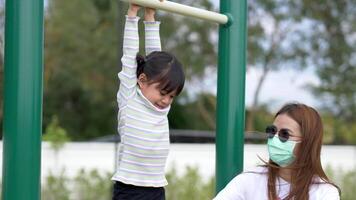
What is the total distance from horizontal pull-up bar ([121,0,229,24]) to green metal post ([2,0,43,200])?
362 mm

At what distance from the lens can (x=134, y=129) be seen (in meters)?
2.17

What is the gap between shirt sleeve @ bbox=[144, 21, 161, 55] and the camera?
2.32 metres

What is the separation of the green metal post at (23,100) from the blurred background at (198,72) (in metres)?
4.98

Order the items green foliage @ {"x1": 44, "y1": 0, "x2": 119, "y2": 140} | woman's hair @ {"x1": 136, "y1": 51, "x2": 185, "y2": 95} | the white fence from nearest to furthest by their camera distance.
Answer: woman's hair @ {"x1": 136, "y1": 51, "x2": 185, "y2": 95}, the white fence, green foliage @ {"x1": 44, "y1": 0, "x2": 119, "y2": 140}

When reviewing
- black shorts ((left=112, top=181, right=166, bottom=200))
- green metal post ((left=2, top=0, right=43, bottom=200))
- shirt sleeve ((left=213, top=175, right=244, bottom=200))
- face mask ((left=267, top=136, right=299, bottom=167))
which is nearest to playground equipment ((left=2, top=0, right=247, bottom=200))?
green metal post ((left=2, top=0, right=43, bottom=200))

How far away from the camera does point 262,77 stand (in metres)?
14.1

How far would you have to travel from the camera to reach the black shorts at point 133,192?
2152 mm

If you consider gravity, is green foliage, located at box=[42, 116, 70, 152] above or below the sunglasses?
below

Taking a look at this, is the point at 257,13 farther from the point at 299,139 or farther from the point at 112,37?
the point at 299,139

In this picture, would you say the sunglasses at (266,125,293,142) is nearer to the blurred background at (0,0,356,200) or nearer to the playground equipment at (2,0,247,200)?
the playground equipment at (2,0,247,200)

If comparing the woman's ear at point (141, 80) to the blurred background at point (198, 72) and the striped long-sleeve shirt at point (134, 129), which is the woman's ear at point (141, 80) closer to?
the striped long-sleeve shirt at point (134, 129)

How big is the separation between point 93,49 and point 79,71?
1.06 metres

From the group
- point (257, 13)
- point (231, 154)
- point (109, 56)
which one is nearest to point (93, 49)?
point (109, 56)

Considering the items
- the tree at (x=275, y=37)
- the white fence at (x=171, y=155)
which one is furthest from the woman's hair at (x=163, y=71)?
the tree at (x=275, y=37)
